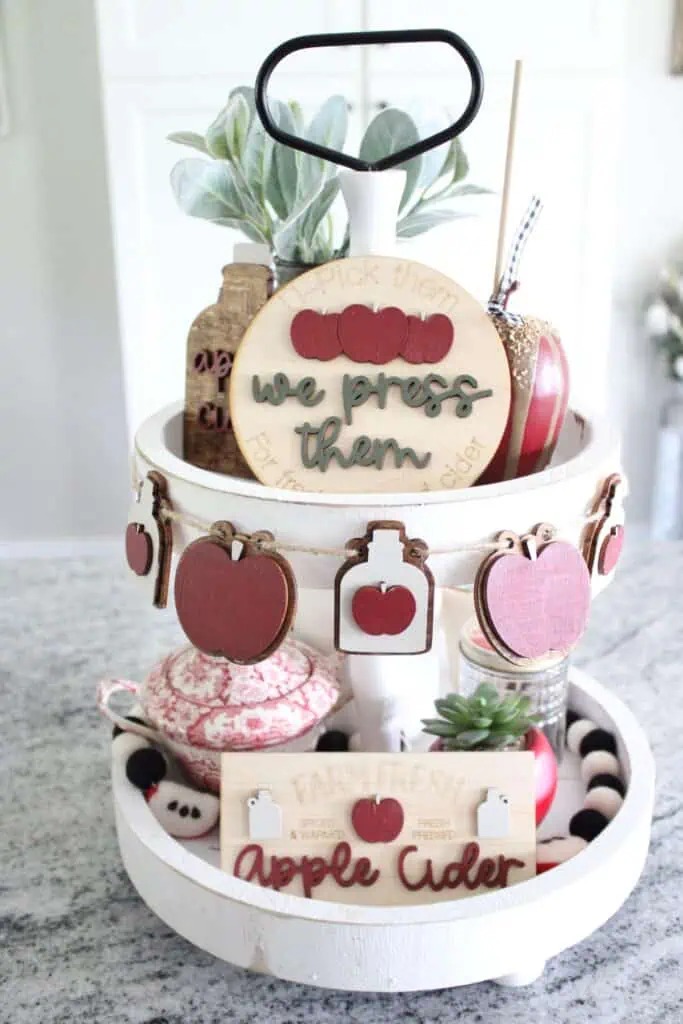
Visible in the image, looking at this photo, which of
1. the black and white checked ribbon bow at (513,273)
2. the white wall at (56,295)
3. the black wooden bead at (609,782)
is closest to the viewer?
the black and white checked ribbon bow at (513,273)

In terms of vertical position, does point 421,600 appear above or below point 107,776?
above

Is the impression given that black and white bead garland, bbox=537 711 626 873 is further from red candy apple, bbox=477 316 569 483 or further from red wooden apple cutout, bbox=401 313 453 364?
red wooden apple cutout, bbox=401 313 453 364

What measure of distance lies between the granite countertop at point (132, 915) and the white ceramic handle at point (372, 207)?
0.50 meters

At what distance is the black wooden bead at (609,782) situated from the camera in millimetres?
829

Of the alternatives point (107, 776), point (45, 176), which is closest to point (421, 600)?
point (107, 776)

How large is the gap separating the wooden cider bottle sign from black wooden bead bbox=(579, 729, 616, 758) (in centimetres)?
41

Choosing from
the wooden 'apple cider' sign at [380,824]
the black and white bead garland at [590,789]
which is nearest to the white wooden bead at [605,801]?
the black and white bead garland at [590,789]

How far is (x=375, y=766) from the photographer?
2.37ft

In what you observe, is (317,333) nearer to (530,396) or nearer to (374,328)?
(374,328)

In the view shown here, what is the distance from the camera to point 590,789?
834 mm

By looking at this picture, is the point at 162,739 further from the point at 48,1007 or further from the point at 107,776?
the point at 48,1007

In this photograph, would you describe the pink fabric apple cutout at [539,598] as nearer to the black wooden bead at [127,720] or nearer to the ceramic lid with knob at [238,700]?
the ceramic lid with knob at [238,700]

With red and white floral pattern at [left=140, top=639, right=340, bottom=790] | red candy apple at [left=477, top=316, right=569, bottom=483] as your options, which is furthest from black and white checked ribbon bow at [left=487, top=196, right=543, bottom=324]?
red and white floral pattern at [left=140, top=639, right=340, bottom=790]

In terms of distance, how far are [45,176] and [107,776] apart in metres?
1.72
